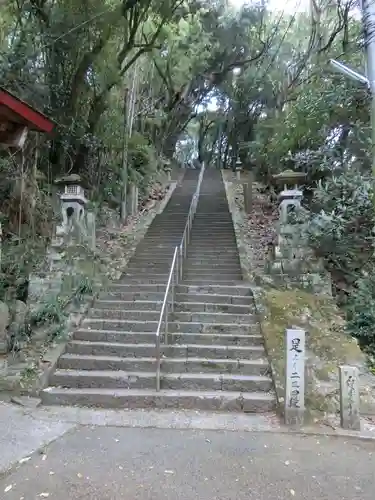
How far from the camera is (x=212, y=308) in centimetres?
686

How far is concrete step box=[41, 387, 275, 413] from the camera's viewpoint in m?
4.71

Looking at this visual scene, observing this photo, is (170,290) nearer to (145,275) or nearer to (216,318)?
(216,318)

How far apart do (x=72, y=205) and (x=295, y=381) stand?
227 inches

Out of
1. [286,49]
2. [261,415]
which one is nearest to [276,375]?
[261,415]

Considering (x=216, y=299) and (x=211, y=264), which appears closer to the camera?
(x=216, y=299)

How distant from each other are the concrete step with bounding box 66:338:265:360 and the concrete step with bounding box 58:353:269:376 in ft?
0.46

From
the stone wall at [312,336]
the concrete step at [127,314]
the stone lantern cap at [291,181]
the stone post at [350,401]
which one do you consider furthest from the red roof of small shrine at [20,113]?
the stone post at [350,401]

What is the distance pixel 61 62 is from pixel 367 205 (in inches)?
328

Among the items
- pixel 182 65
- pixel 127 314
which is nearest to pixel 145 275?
pixel 127 314

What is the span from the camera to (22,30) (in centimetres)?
896

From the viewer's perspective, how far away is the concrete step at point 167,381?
198 inches

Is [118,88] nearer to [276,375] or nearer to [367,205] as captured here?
[367,205]

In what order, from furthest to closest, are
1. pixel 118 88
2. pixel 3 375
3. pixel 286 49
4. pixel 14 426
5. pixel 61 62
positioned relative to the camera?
pixel 286 49 < pixel 118 88 < pixel 61 62 < pixel 3 375 < pixel 14 426

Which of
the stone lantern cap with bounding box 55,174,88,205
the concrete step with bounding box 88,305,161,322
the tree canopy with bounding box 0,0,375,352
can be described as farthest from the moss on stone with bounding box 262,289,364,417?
the stone lantern cap with bounding box 55,174,88,205
